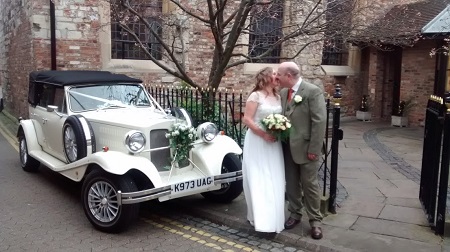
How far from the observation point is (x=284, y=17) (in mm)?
12453

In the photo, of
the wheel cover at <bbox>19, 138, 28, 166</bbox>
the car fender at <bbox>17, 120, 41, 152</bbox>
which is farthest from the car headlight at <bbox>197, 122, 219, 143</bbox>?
the wheel cover at <bbox>19, 138, 28, 166</bbox>

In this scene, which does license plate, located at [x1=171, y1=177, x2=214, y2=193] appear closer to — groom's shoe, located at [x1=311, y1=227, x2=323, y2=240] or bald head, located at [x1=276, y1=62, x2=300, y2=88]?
groom's shoe, located at [x1=311, y1=227, x2=323, y2=240]

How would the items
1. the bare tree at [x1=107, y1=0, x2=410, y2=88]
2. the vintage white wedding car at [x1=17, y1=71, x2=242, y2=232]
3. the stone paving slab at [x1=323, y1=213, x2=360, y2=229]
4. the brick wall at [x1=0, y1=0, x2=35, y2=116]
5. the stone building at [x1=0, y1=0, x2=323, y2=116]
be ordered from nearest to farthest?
the vintage white wedding car at [x1=17, y1=71, x2=242, y2=232], the stone paving slab at [x1=323, y1=213, x2=360, y2=229], the bare tree at [x1=107, y1=0, x2=410, y2=88], the stone building at [x1=0, y1=0, x2=323, y2=116], the brick wall at [x1=0, y1=0, x2=35, y2=116]

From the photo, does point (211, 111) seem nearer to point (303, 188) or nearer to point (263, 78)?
point (263, 78)

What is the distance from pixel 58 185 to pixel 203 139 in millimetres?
2863

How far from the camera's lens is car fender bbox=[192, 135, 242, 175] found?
17.4 feet

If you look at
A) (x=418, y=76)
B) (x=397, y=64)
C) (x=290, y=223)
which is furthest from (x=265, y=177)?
(x=397, y=64)

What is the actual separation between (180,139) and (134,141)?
0.58m

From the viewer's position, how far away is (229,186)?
5.65 metres

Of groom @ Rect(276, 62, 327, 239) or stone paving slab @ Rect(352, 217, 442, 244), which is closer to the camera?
groom @ Rect(276, 62, 327, 239)

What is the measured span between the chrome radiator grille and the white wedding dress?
A: 1.24m

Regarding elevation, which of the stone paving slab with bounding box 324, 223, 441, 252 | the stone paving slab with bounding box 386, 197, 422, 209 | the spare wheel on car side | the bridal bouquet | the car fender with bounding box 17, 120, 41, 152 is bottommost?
the stone paving slab with bounding box 324, 223, 441, 252

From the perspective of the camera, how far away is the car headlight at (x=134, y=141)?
4891 mm

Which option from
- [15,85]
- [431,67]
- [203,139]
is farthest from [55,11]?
[431,67]
